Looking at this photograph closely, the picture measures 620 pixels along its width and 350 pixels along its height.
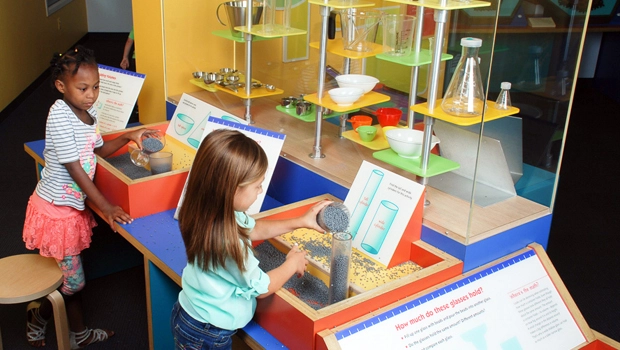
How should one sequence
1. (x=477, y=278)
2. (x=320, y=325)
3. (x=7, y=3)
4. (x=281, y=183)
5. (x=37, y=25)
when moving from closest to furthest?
(x=320, y=325), (x=477, y=278), (x=281, y=183), (x=7, y=3), (x=37, y=25)

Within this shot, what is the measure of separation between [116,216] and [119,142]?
43 centimetres

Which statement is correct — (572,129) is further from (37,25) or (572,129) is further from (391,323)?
(37,25)

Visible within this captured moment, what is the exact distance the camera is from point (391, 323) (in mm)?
1408

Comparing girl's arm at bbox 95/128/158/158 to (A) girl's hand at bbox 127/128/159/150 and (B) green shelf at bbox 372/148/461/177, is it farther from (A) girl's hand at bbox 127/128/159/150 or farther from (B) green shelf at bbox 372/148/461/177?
(B) green shelf at bbox 372/148/461/177

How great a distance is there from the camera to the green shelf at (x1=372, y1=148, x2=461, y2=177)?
1.70m

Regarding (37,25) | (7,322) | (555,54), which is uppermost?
(555,54)

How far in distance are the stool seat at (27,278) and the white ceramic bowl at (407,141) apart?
1.17 m

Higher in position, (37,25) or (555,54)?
(555,54)

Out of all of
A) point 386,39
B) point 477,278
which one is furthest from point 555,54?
point 477,278

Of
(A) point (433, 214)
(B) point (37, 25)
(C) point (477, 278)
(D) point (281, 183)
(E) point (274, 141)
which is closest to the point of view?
(C) point (477, 278)

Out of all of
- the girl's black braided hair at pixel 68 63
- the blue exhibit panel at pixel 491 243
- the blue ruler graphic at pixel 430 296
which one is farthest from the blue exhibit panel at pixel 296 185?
the girl's black braided hair at pixel 68 63

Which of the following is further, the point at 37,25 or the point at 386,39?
the point at 37,25

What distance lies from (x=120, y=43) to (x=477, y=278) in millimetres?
7306

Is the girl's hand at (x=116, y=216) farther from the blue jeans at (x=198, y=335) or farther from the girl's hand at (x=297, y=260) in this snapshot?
the girl's hand at (x=297, y=260)
